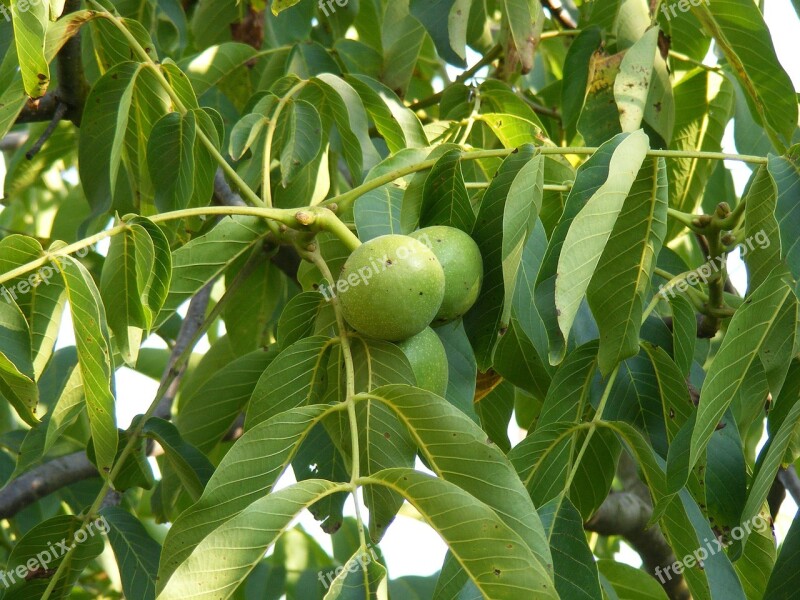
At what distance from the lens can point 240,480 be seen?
48.6 inches

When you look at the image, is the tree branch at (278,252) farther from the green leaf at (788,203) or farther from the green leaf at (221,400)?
the green leaf at (788,203)

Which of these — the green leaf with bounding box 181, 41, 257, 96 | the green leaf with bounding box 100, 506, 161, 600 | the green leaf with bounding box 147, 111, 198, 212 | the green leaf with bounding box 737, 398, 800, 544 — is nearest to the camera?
the green leaf with bounding box 737, 398, 800, 544

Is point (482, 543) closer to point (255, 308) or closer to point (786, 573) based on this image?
point (786, 573)

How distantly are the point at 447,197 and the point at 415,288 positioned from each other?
0.81 feet

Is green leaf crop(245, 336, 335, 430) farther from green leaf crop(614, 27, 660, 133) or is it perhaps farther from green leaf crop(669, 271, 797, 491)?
green leaf crop(614, 27, 660, 133)

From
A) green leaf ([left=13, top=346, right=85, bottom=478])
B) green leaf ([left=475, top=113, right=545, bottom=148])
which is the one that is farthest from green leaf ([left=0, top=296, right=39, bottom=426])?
green leaf ([left=475, top=113, right=545, bottom=148])

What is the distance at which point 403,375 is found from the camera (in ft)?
4.43

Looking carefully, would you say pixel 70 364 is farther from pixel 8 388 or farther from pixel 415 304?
pixel 415 304

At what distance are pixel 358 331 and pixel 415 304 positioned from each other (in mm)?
110

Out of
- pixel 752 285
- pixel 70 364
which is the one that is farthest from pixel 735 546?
pixel 70 364

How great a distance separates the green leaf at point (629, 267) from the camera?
1340 millimetres

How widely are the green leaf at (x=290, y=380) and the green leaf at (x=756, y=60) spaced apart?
1.06 meters

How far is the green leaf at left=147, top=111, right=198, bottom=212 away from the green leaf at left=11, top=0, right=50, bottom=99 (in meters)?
0.29

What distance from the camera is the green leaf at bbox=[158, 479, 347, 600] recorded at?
1.07 m
